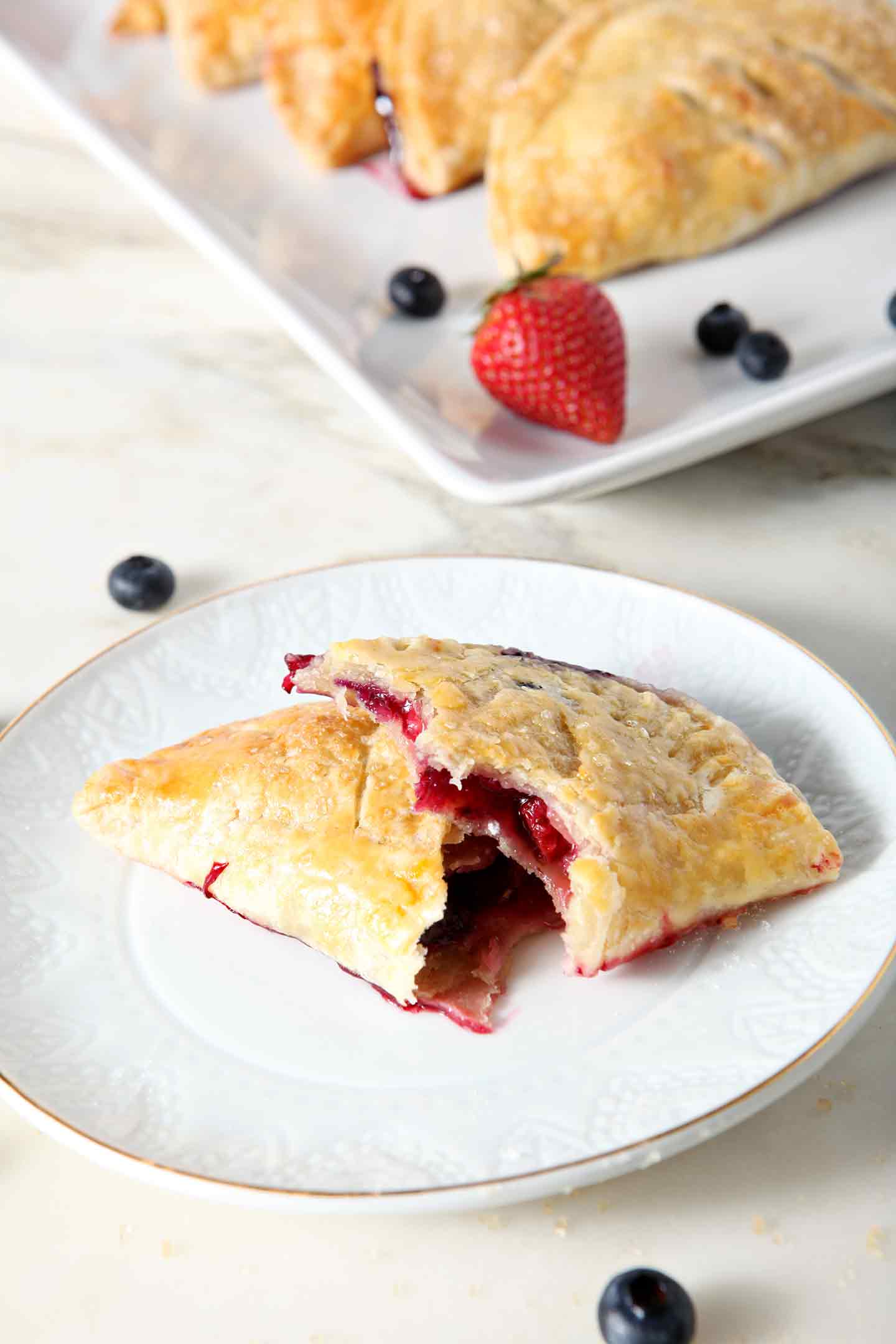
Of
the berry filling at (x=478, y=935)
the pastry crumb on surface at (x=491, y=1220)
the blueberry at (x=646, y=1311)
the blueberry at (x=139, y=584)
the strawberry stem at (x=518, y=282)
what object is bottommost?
the blueberry at (x=139, y=584)

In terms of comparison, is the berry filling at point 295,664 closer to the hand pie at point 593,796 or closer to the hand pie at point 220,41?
the hand pie at point 593,796

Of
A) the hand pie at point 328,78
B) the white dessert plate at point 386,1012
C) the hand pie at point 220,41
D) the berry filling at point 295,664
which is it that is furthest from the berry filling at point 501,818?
the hand pie at point 220,41

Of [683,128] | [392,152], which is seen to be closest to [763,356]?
[683,128]

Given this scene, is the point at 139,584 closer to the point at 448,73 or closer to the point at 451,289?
the point at 451,289

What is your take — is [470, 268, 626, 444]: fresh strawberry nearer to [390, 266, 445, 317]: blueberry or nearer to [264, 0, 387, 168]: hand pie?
[390, 266, 445, 317]: blueberry

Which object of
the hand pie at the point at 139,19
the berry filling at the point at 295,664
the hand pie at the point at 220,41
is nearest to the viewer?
the berry filling at the point at 295,664

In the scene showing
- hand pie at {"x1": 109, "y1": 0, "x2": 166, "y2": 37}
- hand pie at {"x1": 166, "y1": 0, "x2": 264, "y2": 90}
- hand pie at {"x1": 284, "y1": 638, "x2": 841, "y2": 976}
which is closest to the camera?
hand pie at {"x1": 284, "y1": 638, "x2": 841, "y2": 976}

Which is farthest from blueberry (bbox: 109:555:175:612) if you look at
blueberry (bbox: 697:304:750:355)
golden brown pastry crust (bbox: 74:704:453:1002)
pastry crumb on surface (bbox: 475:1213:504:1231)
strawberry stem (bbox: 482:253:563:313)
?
pastry crumb on surface (bbox: 475:1213:504:1231)
